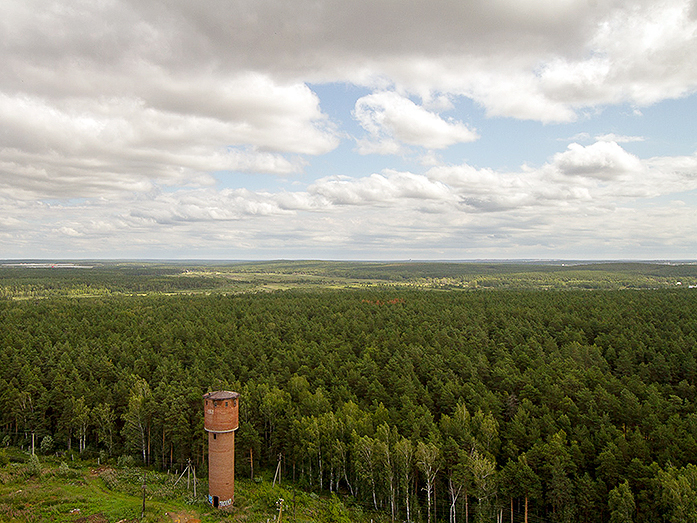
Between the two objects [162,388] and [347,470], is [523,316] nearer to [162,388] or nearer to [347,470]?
[347,470]

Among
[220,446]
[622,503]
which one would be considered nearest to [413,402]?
[622,503]

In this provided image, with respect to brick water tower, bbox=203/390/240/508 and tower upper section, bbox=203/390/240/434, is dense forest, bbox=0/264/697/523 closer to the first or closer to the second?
brick water tower, bbox=203/390/240/508

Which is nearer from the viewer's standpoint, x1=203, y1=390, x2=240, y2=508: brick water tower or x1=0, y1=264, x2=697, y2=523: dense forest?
x1=203, y1=390, x2=240, y2=508: brick water tower

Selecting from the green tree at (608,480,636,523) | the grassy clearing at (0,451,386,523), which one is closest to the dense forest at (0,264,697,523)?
the green tree at (608,480,636,523)

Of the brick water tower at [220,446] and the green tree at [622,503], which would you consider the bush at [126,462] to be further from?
the green tree at [622,503]

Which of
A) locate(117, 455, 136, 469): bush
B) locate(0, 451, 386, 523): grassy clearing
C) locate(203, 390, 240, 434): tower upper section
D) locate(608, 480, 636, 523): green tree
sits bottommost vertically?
locate(117, 455, 136, 469): bush

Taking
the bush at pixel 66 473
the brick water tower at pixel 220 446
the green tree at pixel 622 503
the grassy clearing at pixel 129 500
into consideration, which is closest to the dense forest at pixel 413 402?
the green tree at pixel 622 503

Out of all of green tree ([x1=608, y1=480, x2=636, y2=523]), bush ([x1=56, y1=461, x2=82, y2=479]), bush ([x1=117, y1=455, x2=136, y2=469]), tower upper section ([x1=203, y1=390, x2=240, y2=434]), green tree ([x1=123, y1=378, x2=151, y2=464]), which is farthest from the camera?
green tree ([x1=123, y1=378, x2=151, y2=464])
